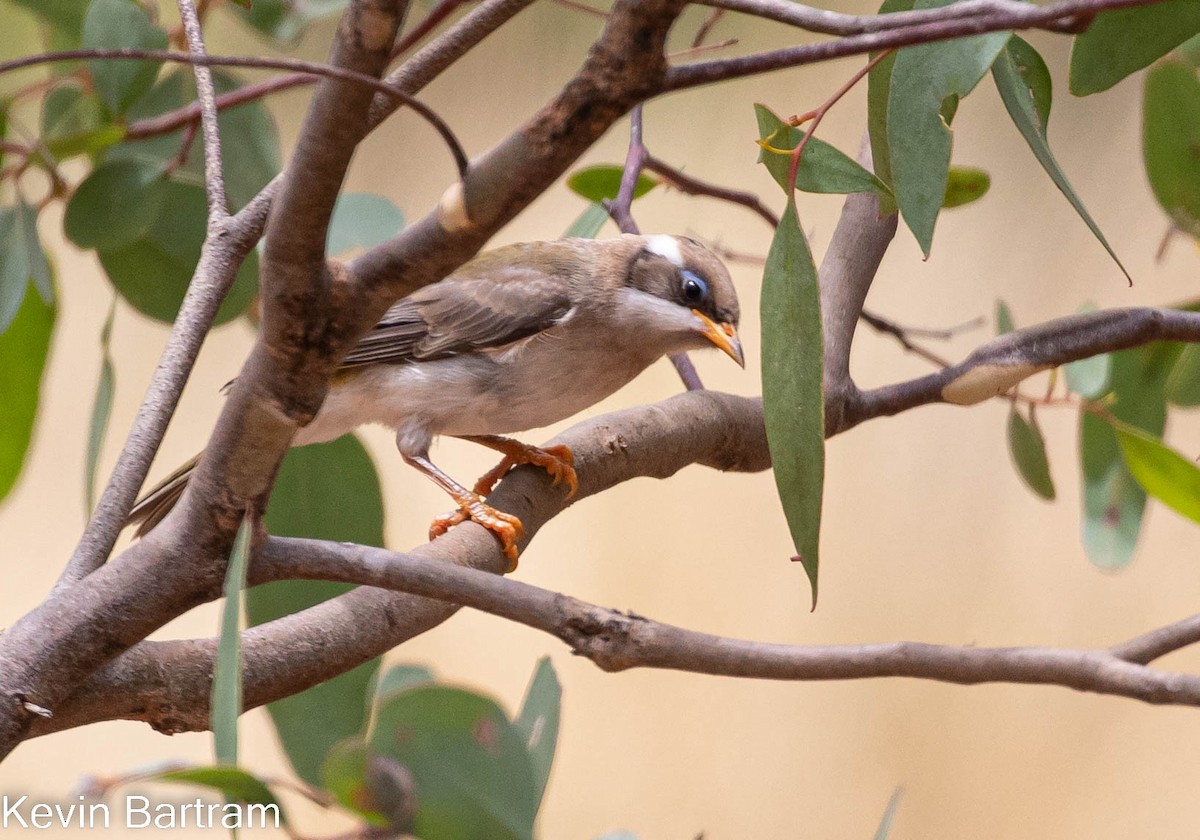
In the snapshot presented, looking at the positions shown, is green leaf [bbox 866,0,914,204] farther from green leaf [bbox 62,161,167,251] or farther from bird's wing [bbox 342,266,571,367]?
green leaf [bbox 62,161,167,251]

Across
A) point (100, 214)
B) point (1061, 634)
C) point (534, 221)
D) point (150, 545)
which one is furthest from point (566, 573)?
point (150, 545)

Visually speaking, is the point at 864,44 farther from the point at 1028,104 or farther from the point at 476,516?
the point at 476,516

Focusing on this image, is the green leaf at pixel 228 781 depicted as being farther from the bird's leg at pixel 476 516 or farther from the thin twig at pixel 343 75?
the bird's leg at pixel 476 516

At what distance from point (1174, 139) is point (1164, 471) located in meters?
0.46

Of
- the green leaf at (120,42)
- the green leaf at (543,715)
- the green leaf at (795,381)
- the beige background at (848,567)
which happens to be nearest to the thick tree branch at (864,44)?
the green leaf at (795,381)

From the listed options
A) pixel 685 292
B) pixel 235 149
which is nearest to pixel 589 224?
pixel 685 292

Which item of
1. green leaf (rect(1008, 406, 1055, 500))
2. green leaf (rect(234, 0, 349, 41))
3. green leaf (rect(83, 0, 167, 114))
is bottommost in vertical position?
green leaf (rect(1008, 406, 1055, 500))

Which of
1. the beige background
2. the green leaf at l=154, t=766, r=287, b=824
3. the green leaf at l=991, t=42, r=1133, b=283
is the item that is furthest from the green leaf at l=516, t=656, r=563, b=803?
the beige background

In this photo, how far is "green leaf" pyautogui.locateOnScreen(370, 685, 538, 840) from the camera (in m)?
0.62

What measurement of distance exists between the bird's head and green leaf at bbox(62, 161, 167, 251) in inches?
26.9

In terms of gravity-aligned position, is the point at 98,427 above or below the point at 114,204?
below

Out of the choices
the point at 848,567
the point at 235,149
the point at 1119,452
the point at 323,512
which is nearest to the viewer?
the point at 323,512

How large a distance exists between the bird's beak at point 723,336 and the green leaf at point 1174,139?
593 mm

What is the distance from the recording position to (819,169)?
2.76ft
